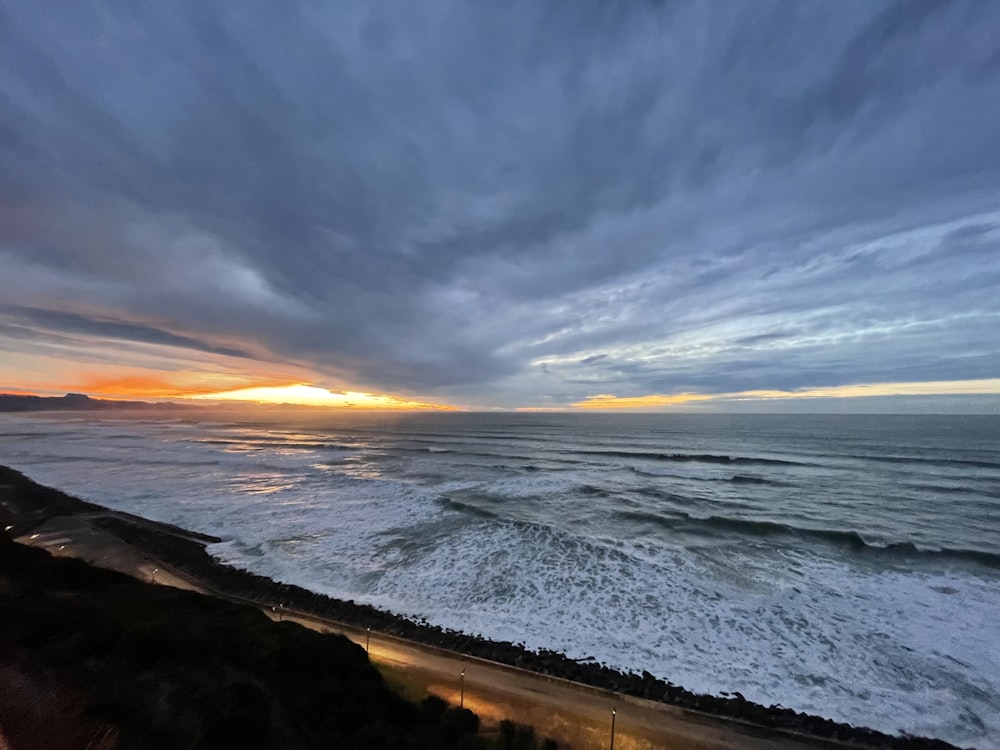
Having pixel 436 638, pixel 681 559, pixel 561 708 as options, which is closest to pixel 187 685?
pixel 436 638

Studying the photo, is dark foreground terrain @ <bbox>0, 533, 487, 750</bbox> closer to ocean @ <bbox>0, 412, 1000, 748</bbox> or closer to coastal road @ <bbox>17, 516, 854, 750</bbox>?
coastal road @ <bbox>17, 516, 854, 750</bbox>

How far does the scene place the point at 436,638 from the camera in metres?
13.9

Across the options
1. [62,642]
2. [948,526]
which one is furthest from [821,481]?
[62,642]

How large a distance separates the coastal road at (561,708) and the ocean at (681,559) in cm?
177

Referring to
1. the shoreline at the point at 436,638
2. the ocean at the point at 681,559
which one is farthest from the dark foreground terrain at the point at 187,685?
the ocean at the point at 681,559

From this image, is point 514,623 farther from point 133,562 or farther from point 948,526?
point 948,526

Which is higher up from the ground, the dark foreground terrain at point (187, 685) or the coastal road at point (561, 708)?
the dark foreground terrain at point (187, 685)

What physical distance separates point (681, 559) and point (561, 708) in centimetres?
1298

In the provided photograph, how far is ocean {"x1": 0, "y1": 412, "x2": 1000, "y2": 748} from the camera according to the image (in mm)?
12625

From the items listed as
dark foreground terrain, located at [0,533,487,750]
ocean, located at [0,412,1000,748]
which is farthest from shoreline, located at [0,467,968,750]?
dark foreground terrain, located at [0,533,487,750]

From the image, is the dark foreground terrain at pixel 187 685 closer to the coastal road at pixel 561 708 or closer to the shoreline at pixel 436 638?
the coastal road at pixel 561 708

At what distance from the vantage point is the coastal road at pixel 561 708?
948cm

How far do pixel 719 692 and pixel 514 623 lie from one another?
21.2ft

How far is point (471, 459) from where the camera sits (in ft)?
187
